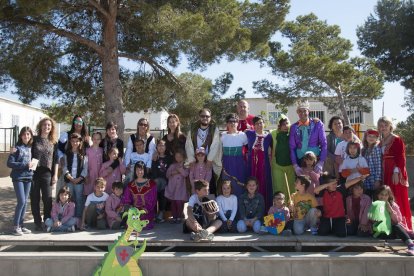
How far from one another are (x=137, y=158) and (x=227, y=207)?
5.43 feet

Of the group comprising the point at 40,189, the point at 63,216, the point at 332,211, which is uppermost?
the point at 40,189

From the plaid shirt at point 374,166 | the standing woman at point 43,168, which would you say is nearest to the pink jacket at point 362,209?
the plaid shirt at point 374,166

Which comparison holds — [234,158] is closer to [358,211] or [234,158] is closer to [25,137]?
[358,211]

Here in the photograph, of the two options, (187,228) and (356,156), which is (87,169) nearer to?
(187,228)

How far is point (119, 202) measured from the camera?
6184 mm

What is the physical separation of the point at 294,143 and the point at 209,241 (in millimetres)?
1987

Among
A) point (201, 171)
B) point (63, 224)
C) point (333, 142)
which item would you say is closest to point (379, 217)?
point (333, 142)

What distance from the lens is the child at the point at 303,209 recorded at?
5.61 metres

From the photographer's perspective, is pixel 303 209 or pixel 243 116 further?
pixel 243 116

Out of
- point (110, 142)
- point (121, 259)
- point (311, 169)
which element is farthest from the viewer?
point (110, 142)

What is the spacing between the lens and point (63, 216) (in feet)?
19.8

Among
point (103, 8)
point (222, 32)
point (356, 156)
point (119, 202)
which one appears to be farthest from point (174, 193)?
point (103, 8)

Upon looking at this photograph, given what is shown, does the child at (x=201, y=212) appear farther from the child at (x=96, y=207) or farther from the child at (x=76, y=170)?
the child at (x=76, y=170)

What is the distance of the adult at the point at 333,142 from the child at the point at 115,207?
3.12 meters
